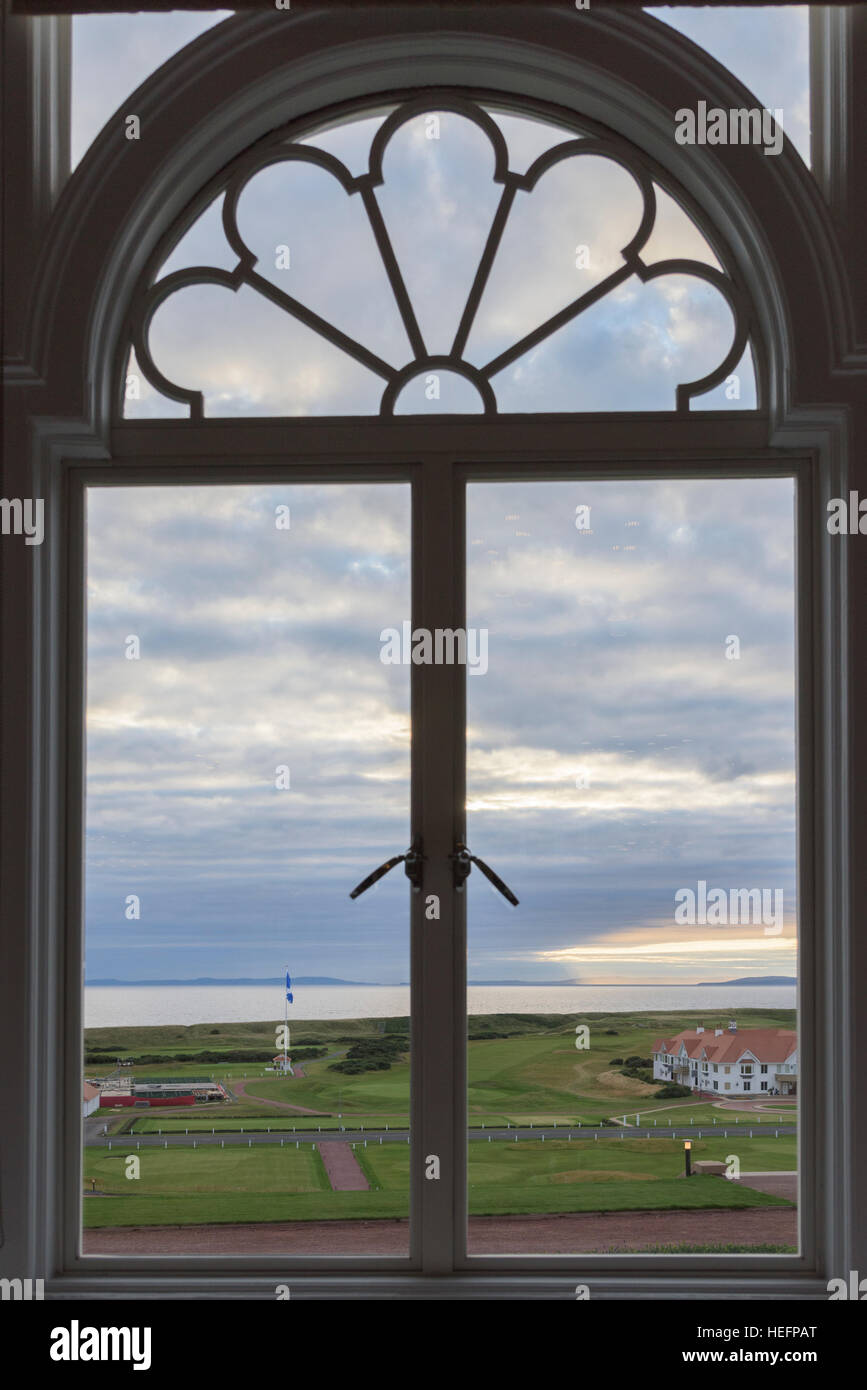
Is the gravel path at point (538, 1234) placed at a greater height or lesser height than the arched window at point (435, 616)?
lesser

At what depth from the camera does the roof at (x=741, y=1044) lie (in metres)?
3.12

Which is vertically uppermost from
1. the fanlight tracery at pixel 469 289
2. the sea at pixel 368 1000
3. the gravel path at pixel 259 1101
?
the fanlight tracery at pixel 469 289

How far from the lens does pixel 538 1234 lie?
308cm

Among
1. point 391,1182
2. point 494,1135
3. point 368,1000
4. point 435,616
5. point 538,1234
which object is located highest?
point 435,616

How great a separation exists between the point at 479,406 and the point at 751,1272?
203 centimetres

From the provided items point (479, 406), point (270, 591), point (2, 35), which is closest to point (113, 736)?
point (270, 591)

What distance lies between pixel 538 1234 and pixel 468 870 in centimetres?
82

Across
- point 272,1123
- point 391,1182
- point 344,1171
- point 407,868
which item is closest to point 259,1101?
point 272,1123

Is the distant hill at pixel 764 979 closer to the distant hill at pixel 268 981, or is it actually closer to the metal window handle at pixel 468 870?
the metal window handle at pixel 468 870

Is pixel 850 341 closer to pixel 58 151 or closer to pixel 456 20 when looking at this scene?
pixel 456 20

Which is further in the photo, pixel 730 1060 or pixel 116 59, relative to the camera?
pixel 116 59

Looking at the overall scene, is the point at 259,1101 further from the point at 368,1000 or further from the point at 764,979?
the point at 764,979

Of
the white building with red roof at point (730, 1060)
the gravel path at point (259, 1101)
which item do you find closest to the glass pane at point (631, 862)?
the white building with red roof at point (730, 1060)
